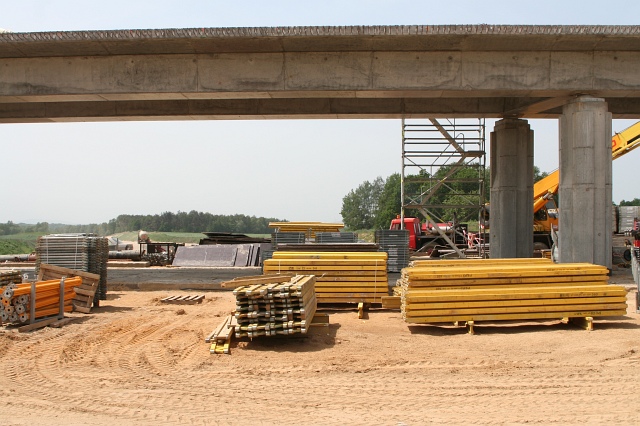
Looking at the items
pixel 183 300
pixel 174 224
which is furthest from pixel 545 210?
pixel 174 224

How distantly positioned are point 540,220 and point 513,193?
944cm

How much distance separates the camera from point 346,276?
50.8 feet

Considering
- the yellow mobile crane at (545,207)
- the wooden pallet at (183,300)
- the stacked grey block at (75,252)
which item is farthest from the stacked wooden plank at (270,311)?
the yellow mobile crane at (545,207)

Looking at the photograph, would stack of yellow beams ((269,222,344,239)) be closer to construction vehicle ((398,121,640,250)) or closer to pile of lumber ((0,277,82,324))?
construction vehicle ((398,121,640,250))

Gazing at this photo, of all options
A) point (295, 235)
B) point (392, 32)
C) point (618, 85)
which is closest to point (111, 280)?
point (295, 235)

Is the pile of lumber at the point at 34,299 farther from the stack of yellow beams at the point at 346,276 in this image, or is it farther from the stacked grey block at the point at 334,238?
the stacked grey block at the point at 334,238

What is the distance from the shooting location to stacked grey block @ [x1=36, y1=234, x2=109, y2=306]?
17984 millimetres

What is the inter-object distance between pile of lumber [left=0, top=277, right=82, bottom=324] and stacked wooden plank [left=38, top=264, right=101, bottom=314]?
754 mm

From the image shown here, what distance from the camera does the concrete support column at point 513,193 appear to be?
A: 23469mm

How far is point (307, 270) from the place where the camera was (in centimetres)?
1536

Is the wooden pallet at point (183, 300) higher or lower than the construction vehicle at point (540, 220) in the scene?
lower

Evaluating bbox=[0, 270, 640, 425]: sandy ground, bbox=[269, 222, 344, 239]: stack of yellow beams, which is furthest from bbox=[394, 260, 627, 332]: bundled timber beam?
bbox=[269, 222, 344, 239]: stack of yellow beams

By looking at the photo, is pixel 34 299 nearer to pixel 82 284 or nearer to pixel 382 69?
pixel 82 284

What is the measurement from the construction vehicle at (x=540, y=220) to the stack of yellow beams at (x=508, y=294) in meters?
15.0
